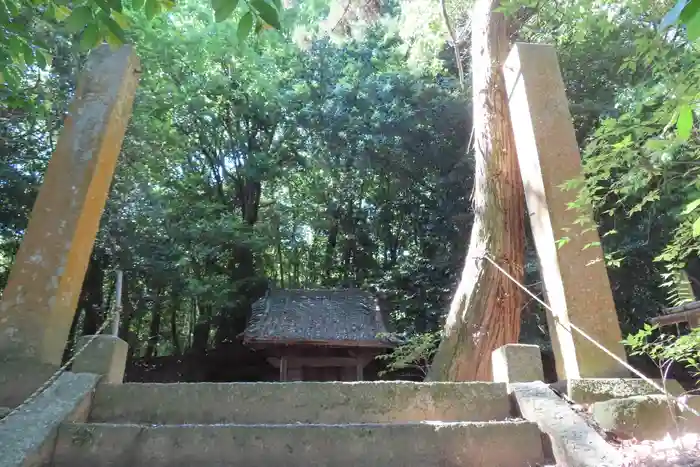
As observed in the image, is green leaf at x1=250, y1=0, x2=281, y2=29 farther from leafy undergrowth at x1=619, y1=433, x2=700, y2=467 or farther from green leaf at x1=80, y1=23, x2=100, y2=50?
leafy undergrowth at x1=619, y1=433, x2=700, y2=467

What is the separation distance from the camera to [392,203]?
45.4 feet

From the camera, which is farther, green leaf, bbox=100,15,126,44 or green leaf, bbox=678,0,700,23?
green leaf, bbox=100,15,126,44

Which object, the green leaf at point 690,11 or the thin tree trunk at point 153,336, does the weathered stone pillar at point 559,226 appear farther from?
the thin tree trunk at point 153,336

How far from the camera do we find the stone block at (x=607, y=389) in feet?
9.62

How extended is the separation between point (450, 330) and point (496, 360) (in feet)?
5.26

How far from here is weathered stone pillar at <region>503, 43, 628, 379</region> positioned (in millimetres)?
3309

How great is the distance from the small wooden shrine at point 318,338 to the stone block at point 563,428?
625 centimetres

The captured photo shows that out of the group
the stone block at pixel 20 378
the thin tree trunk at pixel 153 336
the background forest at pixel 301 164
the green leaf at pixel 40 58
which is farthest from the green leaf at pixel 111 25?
the thin tree trunk at pixel 153 336

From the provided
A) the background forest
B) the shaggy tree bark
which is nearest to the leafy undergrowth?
the shaggy tree bark

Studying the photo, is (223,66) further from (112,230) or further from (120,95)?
(120,95)

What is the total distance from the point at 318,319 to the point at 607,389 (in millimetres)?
7924

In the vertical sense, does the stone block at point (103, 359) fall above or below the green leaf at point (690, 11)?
below

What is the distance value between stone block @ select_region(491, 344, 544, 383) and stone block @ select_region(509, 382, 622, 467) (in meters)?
0.09

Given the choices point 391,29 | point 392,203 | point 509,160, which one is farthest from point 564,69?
point 509,160
